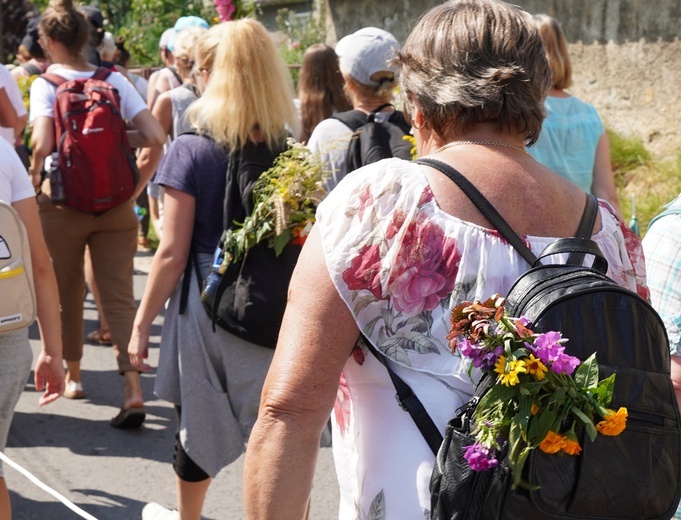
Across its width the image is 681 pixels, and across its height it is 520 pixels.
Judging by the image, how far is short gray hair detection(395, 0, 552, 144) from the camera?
1.87 metres

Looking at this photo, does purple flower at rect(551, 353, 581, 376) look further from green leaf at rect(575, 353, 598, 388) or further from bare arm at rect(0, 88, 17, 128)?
bare arm at rect(0, 88, 17, 128)

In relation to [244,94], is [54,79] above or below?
below

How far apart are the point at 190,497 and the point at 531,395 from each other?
236 cm

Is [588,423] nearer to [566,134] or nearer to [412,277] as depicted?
[412,277]

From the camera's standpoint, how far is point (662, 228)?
2.46 metres

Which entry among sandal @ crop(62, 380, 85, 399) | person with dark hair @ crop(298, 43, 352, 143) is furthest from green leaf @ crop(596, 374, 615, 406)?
sandal @ crop(62, 380, 85, 399)

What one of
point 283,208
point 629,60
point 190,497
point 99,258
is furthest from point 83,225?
point 629,60

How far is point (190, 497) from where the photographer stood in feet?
12.1

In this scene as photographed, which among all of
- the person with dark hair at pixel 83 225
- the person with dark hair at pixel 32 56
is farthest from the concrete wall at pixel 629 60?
the person with dark hair at pixel 83 225

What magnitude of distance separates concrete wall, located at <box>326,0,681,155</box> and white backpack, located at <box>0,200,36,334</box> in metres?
7.43

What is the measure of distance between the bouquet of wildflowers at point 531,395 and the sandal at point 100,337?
5.34m

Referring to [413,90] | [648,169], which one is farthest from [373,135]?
[648,169]

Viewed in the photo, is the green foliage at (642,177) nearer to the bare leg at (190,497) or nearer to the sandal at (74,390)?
the sandal at (74,390)

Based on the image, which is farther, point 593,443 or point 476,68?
point 476,68
